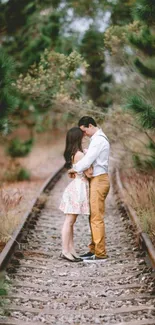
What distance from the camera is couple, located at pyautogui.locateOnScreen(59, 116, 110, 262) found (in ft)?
24.3

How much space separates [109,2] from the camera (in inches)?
722

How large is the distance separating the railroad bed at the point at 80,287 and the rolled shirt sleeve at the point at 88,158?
1.26 meters

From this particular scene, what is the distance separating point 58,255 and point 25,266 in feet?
2.75

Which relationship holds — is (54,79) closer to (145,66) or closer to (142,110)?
(145,66)

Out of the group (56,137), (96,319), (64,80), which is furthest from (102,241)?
(56,137)

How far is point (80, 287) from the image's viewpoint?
630 cm

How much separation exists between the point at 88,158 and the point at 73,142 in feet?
1.06

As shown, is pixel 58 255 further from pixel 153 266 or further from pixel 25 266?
pixel 153 266

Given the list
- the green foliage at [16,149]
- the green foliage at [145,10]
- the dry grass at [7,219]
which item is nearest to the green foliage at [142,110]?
the green foliage at [145,10]

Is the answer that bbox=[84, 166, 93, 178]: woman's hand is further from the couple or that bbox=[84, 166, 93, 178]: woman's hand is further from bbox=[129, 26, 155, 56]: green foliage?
bbox=[129, 26, 155, 56]: green foliage

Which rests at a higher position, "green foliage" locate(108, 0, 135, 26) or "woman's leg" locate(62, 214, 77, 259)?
"green foliage" locate(108, 0, 135, 26)

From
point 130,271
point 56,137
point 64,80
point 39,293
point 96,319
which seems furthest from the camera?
point 56,137

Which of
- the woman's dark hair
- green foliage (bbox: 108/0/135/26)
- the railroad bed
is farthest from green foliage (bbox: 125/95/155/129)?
green foliage (bbox: 108/0/135/26)

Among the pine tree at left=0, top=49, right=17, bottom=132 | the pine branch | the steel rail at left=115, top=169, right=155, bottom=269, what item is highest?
the pine branch
